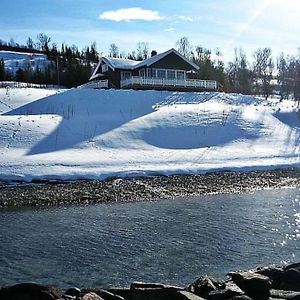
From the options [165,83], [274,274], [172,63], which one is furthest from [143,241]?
[172,63]

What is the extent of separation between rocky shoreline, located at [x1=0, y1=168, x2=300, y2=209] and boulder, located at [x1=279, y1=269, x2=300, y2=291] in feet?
45.0

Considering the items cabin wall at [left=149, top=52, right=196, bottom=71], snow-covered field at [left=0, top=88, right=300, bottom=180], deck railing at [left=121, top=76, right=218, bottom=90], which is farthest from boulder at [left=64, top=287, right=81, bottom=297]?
cabin wall at [left=149, top=52, right=196, bottom=71]

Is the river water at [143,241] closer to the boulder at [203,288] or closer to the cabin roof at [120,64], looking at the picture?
the boulder at [203,288]

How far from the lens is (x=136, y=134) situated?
119 feet

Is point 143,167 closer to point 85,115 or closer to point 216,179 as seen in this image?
point 216,179

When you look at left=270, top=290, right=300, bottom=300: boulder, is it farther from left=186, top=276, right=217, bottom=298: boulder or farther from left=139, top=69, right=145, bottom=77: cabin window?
left=139, top=69, right=145, bottom=77: cabin window

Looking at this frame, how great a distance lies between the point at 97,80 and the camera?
58812mm

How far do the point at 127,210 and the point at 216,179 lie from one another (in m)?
8.88

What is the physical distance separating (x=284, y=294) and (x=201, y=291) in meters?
1.42

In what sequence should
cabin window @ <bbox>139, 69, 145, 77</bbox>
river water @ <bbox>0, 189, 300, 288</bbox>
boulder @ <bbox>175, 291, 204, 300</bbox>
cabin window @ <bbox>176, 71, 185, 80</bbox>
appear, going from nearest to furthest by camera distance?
boulder @ <bbox>175, 291, 204, 300</bbox> < river water @ <bbox>0, 189, 300, 288</bbox> < cabin window @ <bbox>139, 69, 145, 77</bbox> < cabin window @ <bbox>176, 71, 185, 80</bbox>

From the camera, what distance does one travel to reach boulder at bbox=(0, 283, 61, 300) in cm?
853

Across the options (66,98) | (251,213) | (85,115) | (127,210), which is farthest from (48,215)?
(66,98)

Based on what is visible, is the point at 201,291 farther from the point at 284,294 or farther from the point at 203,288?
the point at 284,294

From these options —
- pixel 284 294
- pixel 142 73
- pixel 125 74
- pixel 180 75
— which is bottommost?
pixel 284 294
